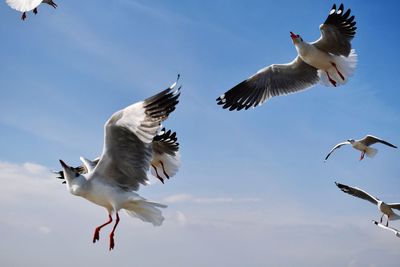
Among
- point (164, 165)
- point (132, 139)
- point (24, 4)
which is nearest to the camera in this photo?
point (132, 139)

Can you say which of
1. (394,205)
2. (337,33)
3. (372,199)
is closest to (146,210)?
(337,33)

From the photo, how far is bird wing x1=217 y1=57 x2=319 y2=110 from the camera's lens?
9.60 meters

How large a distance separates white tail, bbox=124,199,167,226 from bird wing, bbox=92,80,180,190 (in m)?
0.18

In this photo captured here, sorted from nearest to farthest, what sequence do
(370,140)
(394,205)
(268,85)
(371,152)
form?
(394,205) → (268,85) → (370,140) → (371,152)

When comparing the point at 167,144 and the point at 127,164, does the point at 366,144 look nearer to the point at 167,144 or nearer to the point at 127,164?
the point at 167,144

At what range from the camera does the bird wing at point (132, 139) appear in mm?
4809

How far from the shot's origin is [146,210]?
5207 mm

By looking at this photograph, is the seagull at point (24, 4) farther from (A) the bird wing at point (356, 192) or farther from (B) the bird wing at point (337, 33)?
(A) the bird wing at point (356, 192)

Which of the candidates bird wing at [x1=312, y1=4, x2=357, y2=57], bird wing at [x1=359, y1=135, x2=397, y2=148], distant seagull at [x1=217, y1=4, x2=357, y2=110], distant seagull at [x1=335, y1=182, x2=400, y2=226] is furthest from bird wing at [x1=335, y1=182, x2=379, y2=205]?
bird wing at [x1=312, y1=4, x2=357, y2=57]

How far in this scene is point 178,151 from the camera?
30.3ft

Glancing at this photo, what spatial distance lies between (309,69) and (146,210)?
5.38 meters

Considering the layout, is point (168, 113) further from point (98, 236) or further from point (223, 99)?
point (223, 99)

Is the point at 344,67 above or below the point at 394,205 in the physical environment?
above

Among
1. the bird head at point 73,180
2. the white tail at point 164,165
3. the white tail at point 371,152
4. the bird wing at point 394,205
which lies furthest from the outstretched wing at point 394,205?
the bird head at point 73,180
